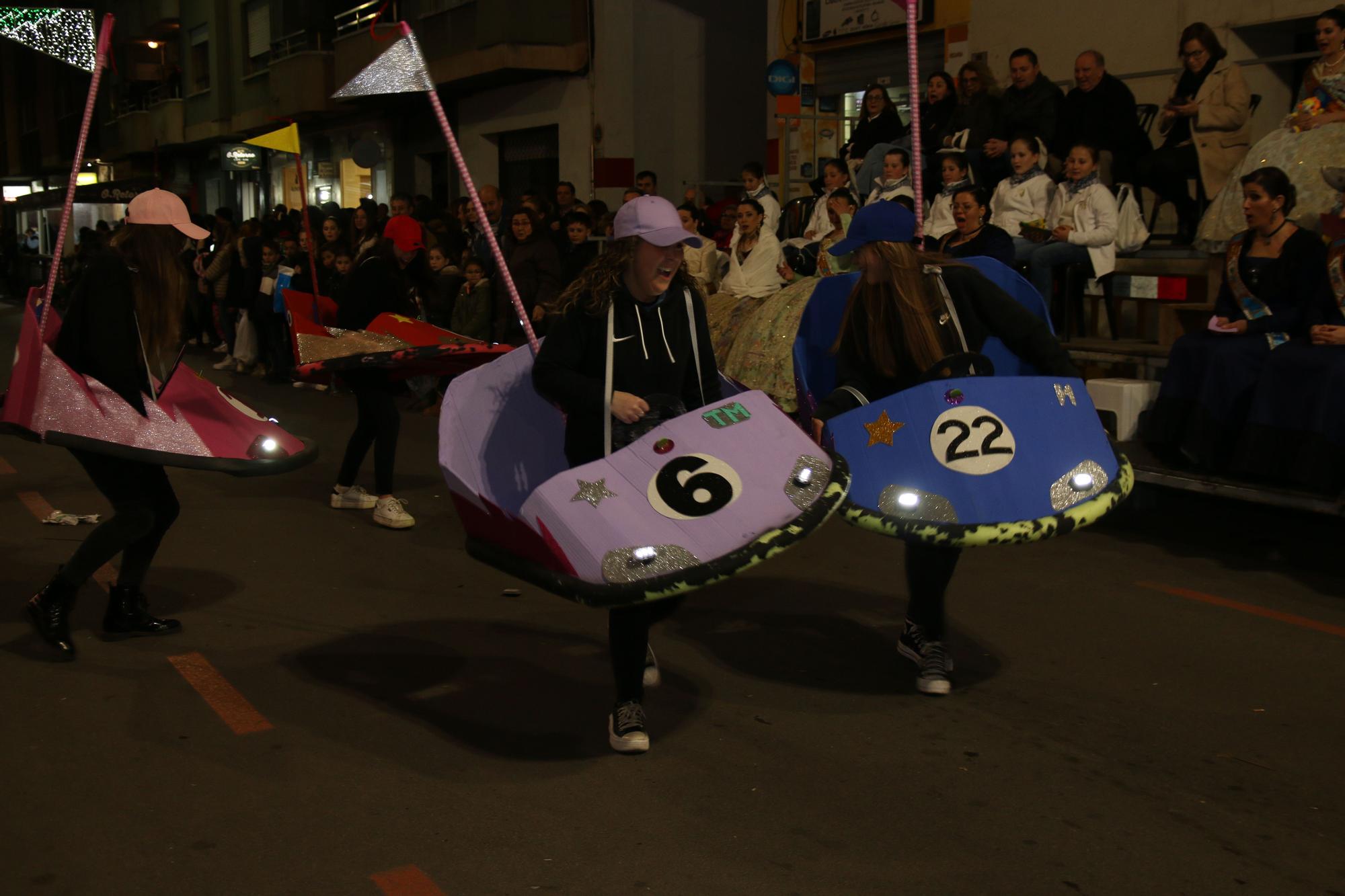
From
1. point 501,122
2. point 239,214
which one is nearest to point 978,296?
point 501,122

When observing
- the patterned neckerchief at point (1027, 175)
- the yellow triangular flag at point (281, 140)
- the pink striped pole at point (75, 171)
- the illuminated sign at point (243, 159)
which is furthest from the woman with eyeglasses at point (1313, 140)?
the illuminated sign at point (243, 159)

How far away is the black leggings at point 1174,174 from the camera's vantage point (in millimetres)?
10891

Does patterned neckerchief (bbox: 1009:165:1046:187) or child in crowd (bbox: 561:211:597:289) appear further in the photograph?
child in crowd (bbox: 561:211:597:289)

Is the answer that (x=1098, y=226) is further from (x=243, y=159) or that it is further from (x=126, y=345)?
(x=243, y=159)

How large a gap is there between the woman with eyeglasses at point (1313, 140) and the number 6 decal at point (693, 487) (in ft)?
20.9

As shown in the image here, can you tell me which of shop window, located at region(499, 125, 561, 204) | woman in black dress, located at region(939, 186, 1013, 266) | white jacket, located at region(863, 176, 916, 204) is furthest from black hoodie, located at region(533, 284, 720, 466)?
shop window, located at region(499, 125, 561, 204)

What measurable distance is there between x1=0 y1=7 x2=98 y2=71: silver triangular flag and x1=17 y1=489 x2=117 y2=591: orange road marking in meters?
2.66

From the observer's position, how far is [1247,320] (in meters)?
7.64

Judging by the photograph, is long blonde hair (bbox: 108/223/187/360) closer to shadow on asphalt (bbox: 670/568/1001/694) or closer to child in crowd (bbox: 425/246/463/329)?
shadow on asphalt (bbox: 670/568/1001/694)

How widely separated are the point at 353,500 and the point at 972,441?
212 inches

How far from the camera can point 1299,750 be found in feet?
15.6

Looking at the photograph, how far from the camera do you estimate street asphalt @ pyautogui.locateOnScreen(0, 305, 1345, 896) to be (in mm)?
3916

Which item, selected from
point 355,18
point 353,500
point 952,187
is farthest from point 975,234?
point 355,18

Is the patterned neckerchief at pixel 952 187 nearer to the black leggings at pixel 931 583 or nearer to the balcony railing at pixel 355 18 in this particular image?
the black leggings at pixel 931 583
